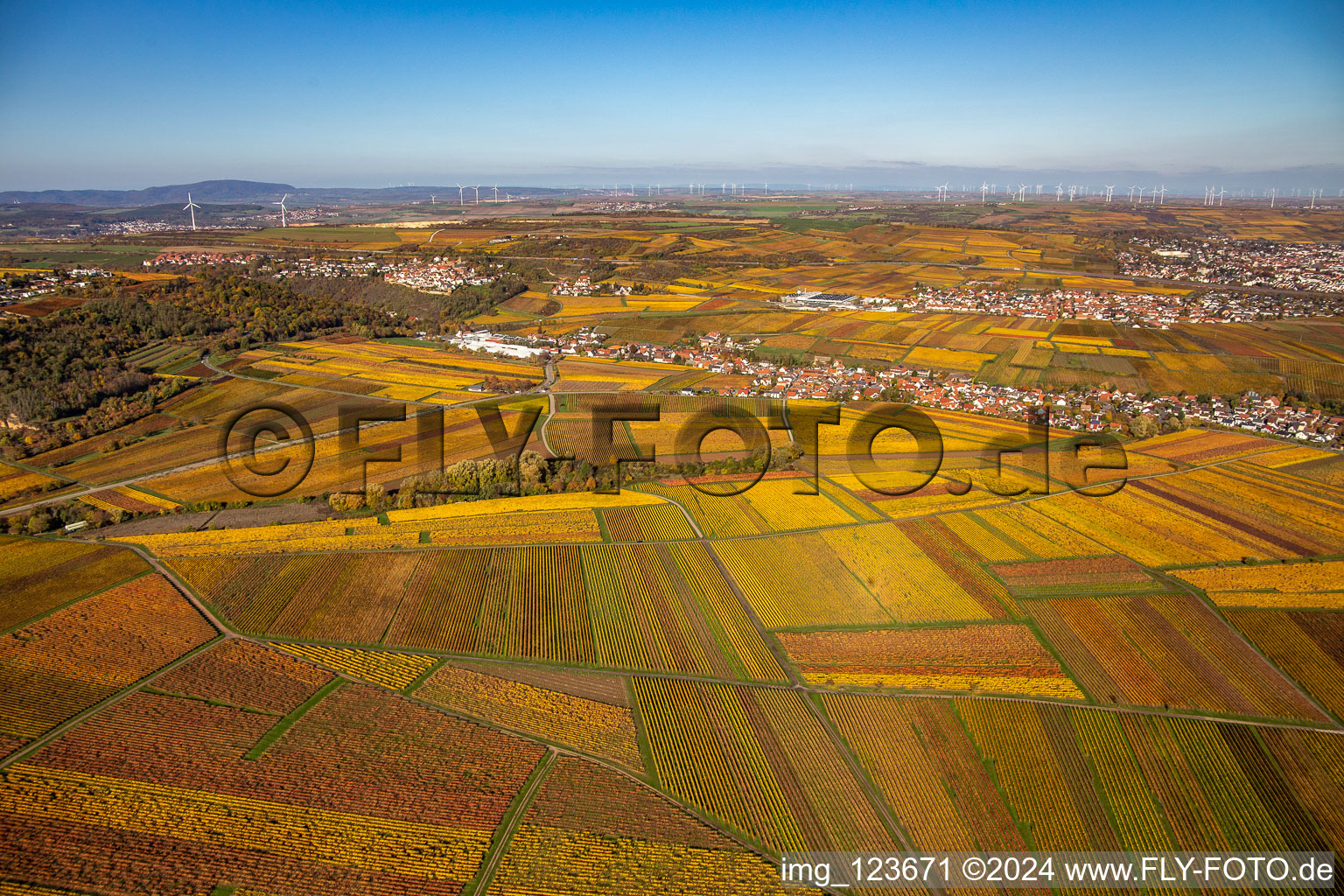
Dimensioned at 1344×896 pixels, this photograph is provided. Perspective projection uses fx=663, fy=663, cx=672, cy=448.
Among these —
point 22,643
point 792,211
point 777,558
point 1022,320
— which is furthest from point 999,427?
point 792,211

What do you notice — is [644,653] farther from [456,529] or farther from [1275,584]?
[1275,584]

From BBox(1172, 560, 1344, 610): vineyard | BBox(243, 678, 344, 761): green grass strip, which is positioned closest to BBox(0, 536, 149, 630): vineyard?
BBox(243, 678, 344, 761): green grass strip

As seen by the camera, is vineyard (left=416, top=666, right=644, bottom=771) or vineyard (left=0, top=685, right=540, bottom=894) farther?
vineyard (left=416, top=666, right=644, bottom=771)

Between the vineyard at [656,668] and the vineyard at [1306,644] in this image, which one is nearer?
the vineyard at [656,668]

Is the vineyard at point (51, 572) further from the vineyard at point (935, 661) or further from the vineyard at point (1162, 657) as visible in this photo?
the vineyard at point (1162, 657)

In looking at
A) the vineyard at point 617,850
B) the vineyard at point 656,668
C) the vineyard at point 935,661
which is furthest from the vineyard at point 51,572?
the vineyard at point 935,661

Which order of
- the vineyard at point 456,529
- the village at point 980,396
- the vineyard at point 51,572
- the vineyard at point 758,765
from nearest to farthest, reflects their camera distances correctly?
the vineyard at point 758,765, the vineyard at point 51,572, the vineyard at point 456,529, the village at point 980,396

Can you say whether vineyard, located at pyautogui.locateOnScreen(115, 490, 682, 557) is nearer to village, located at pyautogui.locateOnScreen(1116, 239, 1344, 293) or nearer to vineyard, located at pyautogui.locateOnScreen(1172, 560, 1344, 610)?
vineyard, located at pyautogui.locateOnScreen(1172, 560, 1344, 610)


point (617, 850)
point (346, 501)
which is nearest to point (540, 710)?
point (617, 850)
